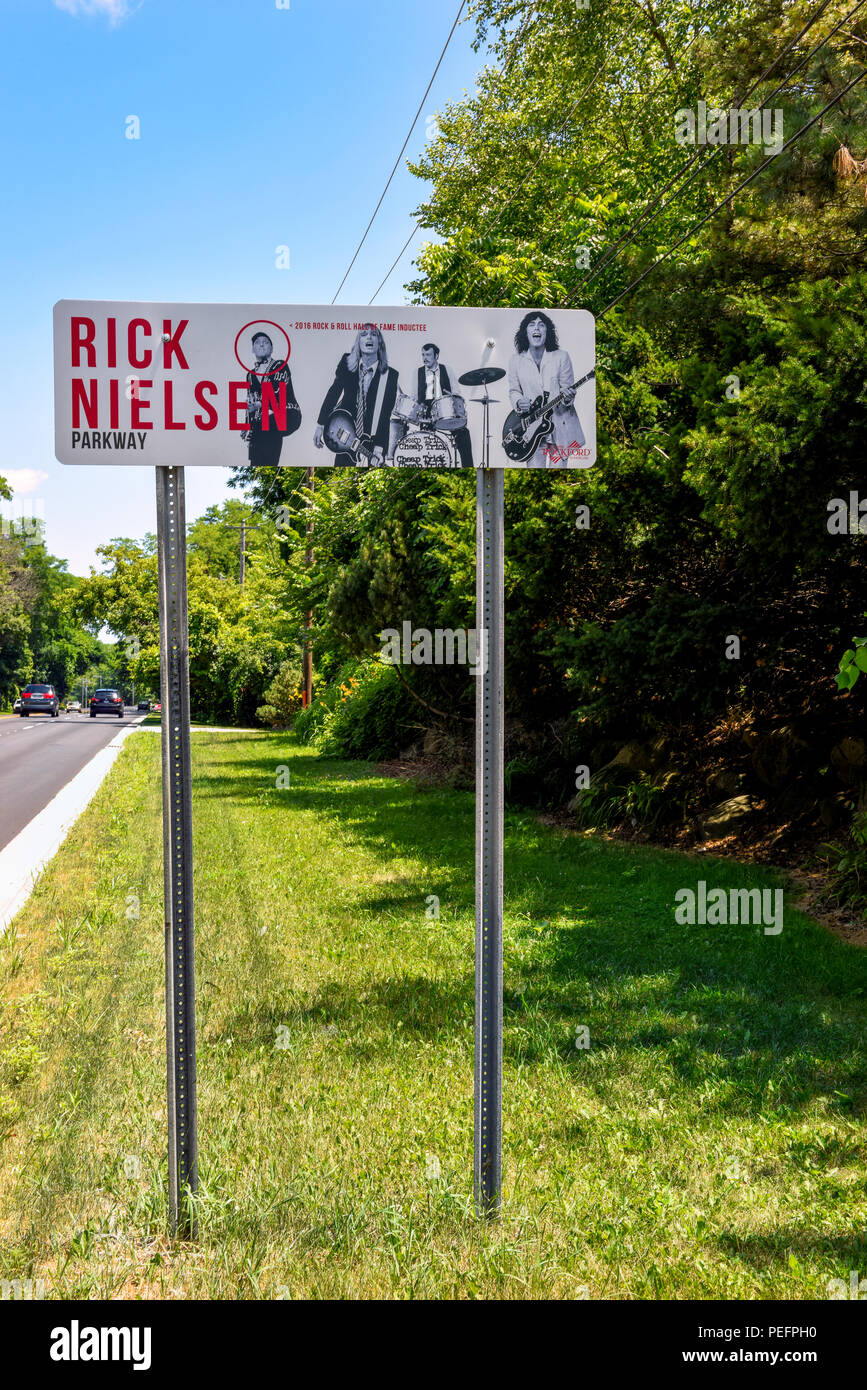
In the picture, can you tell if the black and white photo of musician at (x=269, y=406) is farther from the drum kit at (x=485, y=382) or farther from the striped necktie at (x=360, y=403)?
the drum kit at (x=485, y=382)

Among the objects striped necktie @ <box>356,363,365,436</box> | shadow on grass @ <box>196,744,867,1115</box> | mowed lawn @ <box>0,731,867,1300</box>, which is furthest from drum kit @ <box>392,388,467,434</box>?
shadow on grass @ <box>196,744,867,1115</box>

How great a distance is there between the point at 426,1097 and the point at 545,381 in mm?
3110

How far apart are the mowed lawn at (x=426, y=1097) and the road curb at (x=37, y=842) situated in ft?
0.95

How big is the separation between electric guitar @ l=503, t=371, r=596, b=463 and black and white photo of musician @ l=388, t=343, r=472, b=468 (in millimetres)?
144

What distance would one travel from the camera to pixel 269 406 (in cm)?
348

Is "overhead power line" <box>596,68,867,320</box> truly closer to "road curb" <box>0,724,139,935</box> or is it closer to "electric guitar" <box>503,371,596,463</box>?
"electric guitar" <box>503,371,596,463</box>

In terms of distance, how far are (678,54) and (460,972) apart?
1859 centimetres

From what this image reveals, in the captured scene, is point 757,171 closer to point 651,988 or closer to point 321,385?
point 651,988

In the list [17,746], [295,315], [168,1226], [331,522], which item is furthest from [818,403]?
[17,746]

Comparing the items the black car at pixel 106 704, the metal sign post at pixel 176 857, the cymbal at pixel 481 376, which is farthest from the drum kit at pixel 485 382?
the black car at pixel 106 704

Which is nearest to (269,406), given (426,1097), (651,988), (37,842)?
(426,1097)

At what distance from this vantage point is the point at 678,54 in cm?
1944

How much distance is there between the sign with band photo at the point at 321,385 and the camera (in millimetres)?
3396

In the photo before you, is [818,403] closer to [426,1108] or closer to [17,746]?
[426,1108]
